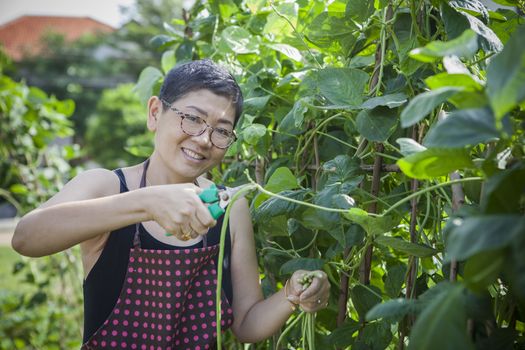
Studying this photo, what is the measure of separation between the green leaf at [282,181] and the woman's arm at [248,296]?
24cm

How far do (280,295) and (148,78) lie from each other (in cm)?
88

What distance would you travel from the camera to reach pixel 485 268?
0.65 m

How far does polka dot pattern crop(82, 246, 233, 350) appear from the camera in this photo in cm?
142

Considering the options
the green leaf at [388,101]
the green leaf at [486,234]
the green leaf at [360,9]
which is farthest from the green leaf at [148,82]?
the green leaf at [486,234]

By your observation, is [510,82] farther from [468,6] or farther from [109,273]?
[109,273]

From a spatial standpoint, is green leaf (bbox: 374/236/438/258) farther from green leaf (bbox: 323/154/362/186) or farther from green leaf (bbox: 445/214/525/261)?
green leaf (bbox: 445/214/525/261)

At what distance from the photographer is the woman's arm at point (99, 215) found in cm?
102

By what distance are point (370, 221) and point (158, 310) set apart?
0.61 metres

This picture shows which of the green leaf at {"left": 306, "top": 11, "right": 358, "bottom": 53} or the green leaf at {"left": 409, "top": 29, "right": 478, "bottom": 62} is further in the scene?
the green leaf at {"left": 306, "top": 11, "right": 358, "bottom": 53}

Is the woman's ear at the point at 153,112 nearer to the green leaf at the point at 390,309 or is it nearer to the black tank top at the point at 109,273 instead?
the black tank top at the point at 109,273

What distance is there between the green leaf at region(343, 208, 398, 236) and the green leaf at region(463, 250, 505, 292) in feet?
0.97

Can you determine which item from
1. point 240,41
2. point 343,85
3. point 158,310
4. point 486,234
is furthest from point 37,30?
point 486,234

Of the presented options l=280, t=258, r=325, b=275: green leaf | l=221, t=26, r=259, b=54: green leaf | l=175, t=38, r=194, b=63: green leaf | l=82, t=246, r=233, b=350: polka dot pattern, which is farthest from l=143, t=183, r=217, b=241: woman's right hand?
l=175, t=38, r=194, b=63: green leaf

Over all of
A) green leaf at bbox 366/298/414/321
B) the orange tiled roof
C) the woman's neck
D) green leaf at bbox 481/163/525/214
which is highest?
green leaf at bbox 481/163/525/214
